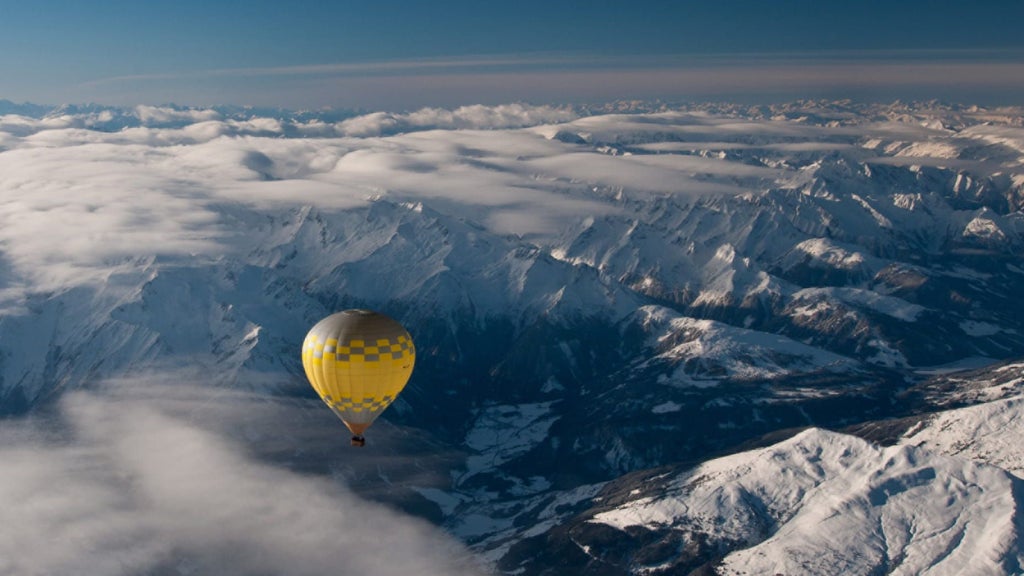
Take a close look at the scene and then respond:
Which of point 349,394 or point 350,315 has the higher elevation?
point 350,315

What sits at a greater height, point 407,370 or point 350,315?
point 350,315
